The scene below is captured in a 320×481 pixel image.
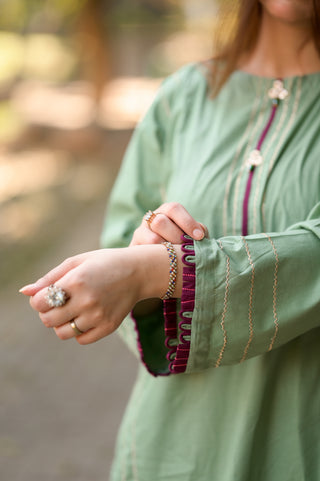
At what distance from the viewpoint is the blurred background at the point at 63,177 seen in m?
2.93

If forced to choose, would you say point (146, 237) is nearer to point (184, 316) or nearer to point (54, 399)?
point (184, 316)

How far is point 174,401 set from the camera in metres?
1.29

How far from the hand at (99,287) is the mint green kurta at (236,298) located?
9 centimetres

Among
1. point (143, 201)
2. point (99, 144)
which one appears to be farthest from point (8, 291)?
point (99, 144)

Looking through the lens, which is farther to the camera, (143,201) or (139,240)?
(143,201)

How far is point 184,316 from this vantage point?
39.1 inches

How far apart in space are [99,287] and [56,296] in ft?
0.25

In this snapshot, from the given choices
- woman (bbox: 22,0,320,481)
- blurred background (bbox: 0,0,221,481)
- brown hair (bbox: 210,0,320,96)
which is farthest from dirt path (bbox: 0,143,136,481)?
brown hair (bbox: 210,0,320,96)

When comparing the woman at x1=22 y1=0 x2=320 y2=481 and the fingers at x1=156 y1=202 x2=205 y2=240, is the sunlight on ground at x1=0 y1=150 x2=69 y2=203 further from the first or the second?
the fingers at x1=156 y1=202 x2=205 y2=240

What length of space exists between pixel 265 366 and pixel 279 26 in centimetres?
83

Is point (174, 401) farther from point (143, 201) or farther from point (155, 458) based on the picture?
point (143, 201)

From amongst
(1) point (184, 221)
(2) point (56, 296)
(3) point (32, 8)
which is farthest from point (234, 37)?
(3) point (32, 8)

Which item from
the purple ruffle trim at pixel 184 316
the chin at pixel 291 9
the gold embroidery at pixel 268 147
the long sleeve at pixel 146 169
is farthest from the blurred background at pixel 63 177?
the chin at pixel 291 9

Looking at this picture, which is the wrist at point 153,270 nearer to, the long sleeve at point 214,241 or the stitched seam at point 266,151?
the long sleeve at point 214,241
